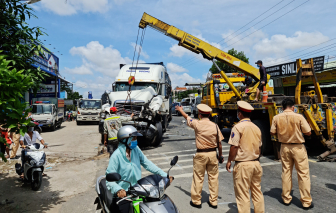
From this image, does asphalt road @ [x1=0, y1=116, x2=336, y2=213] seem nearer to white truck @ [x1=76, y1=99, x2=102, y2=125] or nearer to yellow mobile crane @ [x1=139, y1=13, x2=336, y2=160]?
yellow mobile crane @ [x1=139, y1=13, x2=336, y2=160]

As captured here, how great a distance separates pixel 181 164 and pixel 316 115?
13.5 feet

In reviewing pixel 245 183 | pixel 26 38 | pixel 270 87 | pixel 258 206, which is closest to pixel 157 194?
pixel 245 183

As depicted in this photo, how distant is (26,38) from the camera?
415 cm

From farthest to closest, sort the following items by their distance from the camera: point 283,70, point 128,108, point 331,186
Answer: point 283,70 < point 128,108 < point 331,186

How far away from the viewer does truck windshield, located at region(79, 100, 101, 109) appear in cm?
2139

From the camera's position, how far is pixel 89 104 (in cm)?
2161

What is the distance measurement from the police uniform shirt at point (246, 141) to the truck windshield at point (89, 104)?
1940 cm

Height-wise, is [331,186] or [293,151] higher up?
[293,151]

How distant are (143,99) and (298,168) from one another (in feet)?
22.3

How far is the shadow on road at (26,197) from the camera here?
442cm

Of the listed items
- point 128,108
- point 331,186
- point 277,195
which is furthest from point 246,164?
point 128,108

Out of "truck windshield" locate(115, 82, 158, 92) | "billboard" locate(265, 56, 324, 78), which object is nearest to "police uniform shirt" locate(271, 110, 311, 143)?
"truck windshield" locate(115, 82, 158, 92)

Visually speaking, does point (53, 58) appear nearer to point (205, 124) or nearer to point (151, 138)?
point (151, 138)

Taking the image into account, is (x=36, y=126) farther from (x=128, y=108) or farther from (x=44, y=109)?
A: (x=44, y=109)
